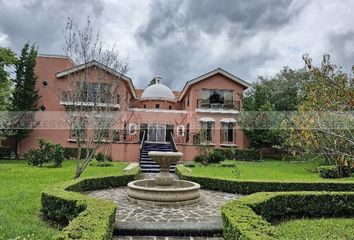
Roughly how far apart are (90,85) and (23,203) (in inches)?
272

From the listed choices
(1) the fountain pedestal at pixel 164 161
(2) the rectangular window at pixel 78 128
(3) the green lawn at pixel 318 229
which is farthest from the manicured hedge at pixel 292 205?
(2) the rectangular window at pixel 78 128

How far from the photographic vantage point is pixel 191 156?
2461 centimetres

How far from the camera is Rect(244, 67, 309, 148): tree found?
89.4 ft

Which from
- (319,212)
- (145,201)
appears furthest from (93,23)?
(319,212)

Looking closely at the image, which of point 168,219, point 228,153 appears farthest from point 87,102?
point 228,153

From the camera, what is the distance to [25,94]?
25734mm

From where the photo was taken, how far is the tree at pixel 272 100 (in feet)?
89.4

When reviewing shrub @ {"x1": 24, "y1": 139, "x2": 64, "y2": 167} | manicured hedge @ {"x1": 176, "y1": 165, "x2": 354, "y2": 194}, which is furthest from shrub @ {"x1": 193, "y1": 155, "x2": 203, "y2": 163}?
manicured hedge @ {"x1": 176, "y1": 165, "x2": 354, "y2": 194}

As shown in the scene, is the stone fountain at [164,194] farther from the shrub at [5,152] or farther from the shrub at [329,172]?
the shrub at [5,152]

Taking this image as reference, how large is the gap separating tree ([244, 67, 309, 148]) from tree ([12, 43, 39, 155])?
711 inches

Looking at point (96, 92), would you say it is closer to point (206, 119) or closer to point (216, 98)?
point (206, 119)

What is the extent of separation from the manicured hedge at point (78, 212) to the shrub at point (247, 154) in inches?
659

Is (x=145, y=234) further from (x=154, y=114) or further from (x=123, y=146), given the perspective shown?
(x=154, y=114)

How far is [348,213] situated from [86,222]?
808 cm
